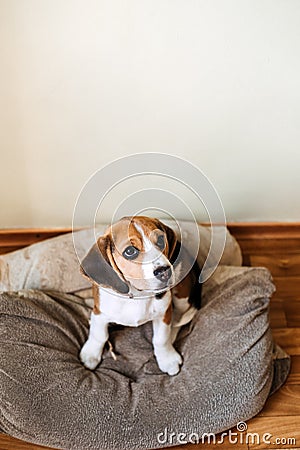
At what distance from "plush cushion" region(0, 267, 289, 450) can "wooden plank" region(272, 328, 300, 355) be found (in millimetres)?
89

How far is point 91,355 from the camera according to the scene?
194cm

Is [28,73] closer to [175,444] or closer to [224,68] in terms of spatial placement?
[224,68]

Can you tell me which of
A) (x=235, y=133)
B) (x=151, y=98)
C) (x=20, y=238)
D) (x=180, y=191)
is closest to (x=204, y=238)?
(x=180, y=191)

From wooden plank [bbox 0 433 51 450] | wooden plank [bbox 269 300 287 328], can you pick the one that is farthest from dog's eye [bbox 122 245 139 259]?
wooden plank [bbox 269 300 287 328]

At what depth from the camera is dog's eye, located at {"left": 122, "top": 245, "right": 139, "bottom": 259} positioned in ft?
5.27

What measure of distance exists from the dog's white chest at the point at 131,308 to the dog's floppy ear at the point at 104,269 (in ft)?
0.20

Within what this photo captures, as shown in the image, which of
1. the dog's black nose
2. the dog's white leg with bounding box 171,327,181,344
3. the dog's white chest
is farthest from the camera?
the dog's white leg with bounding box 171,327,181,344

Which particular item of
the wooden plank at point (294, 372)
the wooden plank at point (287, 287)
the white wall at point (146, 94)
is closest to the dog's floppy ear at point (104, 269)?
the white wall at point (146, 94)

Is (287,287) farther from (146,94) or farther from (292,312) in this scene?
→ (146,94)

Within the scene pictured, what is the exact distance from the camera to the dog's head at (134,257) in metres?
1.60

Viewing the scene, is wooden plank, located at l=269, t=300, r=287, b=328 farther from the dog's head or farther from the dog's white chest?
the dog's head

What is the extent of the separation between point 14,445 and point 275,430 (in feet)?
2.26

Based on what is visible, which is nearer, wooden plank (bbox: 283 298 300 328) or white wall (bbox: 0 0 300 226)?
white wall (bbox: 0 0 300 226)

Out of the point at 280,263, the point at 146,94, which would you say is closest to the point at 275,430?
the point at 280,263
